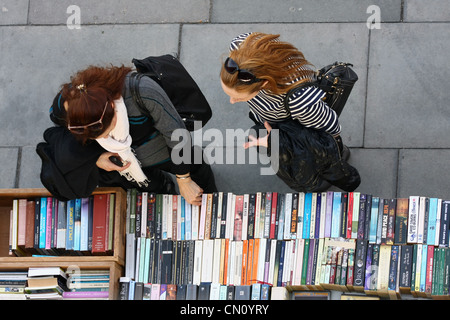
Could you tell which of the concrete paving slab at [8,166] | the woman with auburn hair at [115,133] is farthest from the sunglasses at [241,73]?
the concrete paving slab at [8,166]

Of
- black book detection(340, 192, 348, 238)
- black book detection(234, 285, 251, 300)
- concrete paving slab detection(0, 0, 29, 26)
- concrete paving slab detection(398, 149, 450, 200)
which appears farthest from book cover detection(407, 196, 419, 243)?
concrete paving slab detection(0, 0, 29, 26)

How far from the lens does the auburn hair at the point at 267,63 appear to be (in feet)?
9.65

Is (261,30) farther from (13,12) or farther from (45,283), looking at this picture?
(45,283)

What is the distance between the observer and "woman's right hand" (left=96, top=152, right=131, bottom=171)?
10.7ft

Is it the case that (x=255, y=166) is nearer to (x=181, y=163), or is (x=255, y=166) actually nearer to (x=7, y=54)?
(x=181, y=163)

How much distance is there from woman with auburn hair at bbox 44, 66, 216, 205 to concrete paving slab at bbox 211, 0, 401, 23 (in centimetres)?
124

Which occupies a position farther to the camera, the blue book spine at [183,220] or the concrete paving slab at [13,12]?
the concrete paving slab at [13,12]

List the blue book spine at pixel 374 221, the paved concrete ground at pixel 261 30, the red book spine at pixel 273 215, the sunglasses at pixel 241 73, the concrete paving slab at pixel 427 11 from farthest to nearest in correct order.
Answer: the concrete paving slab at pixel 427 11 → the paved concrete ground at pixel 261 30 → the red book spine at pixel 273 215 → the blue book spine at pixel 374 221 → the sunglasses at pixel 241 73

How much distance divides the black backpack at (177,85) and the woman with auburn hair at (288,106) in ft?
0.91

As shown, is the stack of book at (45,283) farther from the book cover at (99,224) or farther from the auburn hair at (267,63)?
the auburn hair at (267,63)

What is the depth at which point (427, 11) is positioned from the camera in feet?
14.1

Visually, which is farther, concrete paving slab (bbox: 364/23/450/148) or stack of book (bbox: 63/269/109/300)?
concrete paving slab (bbox: 364/23/450/148)

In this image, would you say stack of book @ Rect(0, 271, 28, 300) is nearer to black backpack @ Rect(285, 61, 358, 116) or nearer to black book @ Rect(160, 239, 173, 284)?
black book @ Rect(160, 239, 173, 284)
